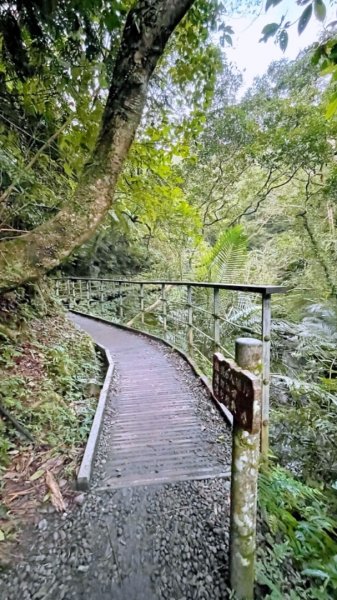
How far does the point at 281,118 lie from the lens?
6617 millimetres

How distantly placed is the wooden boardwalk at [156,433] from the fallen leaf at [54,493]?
27 centimetres

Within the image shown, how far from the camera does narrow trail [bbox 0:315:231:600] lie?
50.5 inches

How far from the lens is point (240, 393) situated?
1.12 meters

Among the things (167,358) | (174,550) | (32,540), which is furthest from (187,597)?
(167,358)

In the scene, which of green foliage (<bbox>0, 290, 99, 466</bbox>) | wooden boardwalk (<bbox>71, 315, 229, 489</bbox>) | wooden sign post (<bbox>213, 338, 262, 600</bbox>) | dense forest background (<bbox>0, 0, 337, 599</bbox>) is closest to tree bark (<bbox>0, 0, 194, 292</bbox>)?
dense forest background (<bbox>0, 0, 337, 599</bbox>)

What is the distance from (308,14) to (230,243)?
3921mm

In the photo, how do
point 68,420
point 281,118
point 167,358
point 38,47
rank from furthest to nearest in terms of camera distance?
point 281,118 → point 167,358 → point 68,420 → point 38,47

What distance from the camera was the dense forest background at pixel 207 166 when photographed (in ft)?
5.89

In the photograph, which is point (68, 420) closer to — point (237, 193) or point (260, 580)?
point (260, 580)

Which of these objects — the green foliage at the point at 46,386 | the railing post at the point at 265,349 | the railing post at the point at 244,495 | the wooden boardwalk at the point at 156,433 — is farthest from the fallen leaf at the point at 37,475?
the railing post at the point at 265,349

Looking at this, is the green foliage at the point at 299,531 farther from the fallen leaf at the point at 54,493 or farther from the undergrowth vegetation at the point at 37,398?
the undergrowth vegetation at the point at 37,398

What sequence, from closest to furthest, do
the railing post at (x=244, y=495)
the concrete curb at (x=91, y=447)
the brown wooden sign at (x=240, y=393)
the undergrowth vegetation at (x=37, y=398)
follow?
1. the brown wooden sign at (x=240, y=393)
2. the railing post at (x=244, y=495)
3. the concrete curb at (x=91, y=447)
4. the undergrowth vegetation at (x=37, y=398)

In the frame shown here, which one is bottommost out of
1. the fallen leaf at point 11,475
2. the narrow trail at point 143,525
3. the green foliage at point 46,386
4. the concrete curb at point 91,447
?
the narrow trail at point 143,525

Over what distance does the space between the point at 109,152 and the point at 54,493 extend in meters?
2.08
